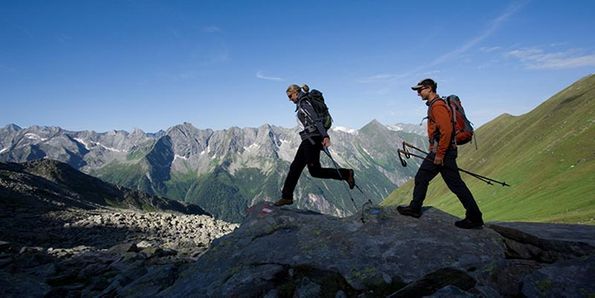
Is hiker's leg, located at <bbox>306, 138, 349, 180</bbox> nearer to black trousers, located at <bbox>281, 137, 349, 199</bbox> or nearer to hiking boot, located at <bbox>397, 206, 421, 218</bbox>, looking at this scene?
black trousers, located at <bbox>281, 137, 349, 199</bbox>

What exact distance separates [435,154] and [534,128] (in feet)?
500

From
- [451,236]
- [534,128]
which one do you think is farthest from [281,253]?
[534,128]

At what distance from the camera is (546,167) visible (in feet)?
280

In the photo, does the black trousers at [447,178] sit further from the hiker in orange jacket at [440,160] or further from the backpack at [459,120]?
the backpack at [459,120]

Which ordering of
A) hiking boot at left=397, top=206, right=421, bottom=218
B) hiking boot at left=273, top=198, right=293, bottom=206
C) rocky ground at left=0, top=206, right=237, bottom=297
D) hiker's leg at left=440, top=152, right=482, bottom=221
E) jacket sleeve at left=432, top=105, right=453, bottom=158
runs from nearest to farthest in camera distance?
jacket sleeve at left=432, top=105, right=453, bottom=158
hiker's leg at left=440, top=152, right=482, bottom=221
hiking boot at left=397, top=206, right=421, bottom=218
rocky ground at left=0, top=206, right=237, bottom=297
hiking boot at left=273, top=198, right=293, bottom=206

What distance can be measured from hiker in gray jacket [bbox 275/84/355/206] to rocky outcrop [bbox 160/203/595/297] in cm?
201

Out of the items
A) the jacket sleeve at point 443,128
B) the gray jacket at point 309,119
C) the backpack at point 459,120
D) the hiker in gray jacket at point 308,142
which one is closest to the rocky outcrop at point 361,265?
the hiker in gray jacket at point 308,142

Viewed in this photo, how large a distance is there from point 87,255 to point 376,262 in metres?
→ 15.9

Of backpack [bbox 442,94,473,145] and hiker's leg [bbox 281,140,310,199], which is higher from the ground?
backpack [bbox 442,94,473,145]

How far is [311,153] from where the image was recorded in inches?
552

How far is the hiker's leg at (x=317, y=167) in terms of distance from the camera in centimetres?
1400

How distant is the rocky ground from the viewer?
44.1 feet

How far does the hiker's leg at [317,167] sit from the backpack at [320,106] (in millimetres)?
748

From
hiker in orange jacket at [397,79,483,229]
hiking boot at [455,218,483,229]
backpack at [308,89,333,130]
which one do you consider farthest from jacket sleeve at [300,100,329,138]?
hiking boot at [455,218,483,229]
